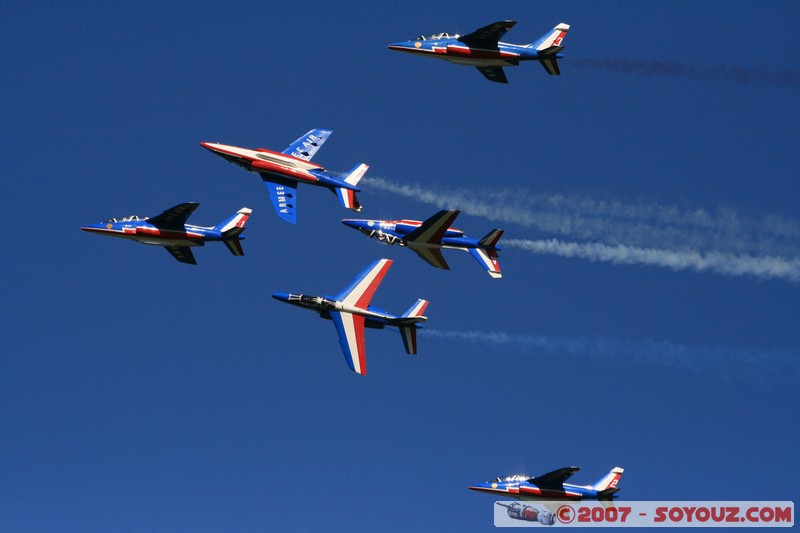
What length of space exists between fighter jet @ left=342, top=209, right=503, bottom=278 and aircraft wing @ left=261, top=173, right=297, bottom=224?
→ 14.3ft

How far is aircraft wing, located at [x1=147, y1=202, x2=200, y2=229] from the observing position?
77.9 m

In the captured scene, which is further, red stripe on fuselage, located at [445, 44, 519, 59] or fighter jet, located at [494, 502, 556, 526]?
fighter jet, located at [494, 502, 556, 526]

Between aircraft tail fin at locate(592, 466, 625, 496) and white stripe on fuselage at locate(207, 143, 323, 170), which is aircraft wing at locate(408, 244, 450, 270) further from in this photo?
aircraft tail fin at locate(592, 466, 625, 496)

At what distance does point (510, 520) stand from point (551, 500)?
3508 mm

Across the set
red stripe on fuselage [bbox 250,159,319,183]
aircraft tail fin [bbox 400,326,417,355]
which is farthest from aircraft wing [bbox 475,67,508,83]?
aircraft tail fin [bbox 400,326,417,355]

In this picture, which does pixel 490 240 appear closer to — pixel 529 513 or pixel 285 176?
pixel 285 176

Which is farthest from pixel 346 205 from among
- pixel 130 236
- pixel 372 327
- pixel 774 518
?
pixel 774 518

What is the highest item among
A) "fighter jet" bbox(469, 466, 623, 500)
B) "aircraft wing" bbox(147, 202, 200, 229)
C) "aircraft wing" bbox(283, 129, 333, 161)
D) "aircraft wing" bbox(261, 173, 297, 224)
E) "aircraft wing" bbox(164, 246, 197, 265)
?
"aircraft wing" bbox(283, 129, 333, 161)

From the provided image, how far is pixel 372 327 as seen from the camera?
251 ft

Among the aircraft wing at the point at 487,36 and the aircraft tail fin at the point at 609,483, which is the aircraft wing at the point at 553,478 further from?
the aircraft wing at the point at 487,36

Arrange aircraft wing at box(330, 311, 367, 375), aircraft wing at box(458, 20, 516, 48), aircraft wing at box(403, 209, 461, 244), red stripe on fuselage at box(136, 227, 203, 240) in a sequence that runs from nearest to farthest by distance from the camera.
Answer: aircraft wing at box(330, 311, 367, 375)
aircraft wing at box(458, 20, 516, 48)
red stripe on fuselage at box(136, 227, 203, 240)
aircraft wing at box(403, 209, 461, 244)

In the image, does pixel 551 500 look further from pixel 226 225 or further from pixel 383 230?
pixel 226 225

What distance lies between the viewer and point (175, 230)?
78812 millimetres

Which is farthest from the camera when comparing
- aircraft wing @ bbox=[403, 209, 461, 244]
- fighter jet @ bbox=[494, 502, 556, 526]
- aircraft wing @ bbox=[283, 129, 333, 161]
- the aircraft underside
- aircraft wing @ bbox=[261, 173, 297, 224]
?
aircraft wing @ bbox=[283, 129, 333, 161]
